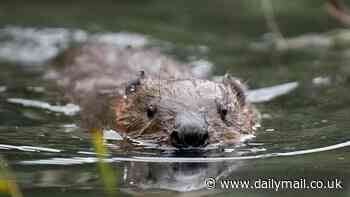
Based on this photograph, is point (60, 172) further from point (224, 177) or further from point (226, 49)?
point (226, 49)

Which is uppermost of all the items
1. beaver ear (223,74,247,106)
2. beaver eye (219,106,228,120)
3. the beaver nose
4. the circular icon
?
beaver ear (223,74,247,106)

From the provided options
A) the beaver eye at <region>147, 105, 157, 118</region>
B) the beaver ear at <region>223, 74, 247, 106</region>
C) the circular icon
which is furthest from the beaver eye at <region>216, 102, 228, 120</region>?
the circular icon

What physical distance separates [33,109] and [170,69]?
105 cm

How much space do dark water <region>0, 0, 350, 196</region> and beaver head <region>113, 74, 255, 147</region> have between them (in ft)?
0.38

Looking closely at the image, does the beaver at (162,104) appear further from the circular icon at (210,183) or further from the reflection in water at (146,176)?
the circular icon at (210,183)

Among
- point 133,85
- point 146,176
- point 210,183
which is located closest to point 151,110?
point 133,85

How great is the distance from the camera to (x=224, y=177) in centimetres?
421

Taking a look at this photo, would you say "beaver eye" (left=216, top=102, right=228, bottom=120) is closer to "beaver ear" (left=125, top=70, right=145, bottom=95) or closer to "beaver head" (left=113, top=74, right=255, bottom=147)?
"beaver head" (left=113, top=74, right=255, bottom=147)

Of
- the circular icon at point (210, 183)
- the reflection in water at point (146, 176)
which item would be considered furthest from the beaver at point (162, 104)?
the circular icon at point (210, 183)

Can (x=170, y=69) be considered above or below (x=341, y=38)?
below

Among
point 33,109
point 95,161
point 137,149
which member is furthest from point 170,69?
point 95,161

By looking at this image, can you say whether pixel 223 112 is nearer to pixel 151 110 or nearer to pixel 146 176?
pixel 151 110

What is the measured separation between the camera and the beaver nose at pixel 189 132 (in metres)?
4.71

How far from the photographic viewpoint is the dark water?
4227mm
